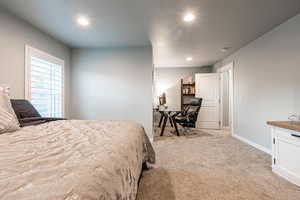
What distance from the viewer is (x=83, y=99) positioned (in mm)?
3838

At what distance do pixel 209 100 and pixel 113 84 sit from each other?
3456 millimetres

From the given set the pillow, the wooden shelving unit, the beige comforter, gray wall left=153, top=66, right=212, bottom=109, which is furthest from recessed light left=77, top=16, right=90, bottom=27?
the wooden shelving unit

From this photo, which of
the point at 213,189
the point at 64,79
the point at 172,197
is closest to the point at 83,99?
the point at 64,79

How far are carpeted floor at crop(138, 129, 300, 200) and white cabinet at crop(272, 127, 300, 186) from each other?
0.10 m

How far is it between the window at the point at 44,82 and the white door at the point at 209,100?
4.34 metres

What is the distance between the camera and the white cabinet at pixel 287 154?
1.80m

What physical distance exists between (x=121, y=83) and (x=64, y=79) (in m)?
1.35

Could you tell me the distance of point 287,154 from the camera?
1.92m

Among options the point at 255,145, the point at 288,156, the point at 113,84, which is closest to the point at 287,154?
the point at 288,156

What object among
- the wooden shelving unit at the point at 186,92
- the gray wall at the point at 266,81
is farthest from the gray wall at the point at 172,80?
the gray wall at the point at 266,81

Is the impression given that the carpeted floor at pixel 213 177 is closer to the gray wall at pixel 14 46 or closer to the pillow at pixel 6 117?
the pillow at pixel 6 117

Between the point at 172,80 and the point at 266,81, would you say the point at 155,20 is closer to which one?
the point at 266,81

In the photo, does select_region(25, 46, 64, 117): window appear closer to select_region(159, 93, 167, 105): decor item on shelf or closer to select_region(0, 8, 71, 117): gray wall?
select_region(0, 8, 71, 117): gray wall

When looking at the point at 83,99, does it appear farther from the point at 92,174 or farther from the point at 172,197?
the point at 92,174
